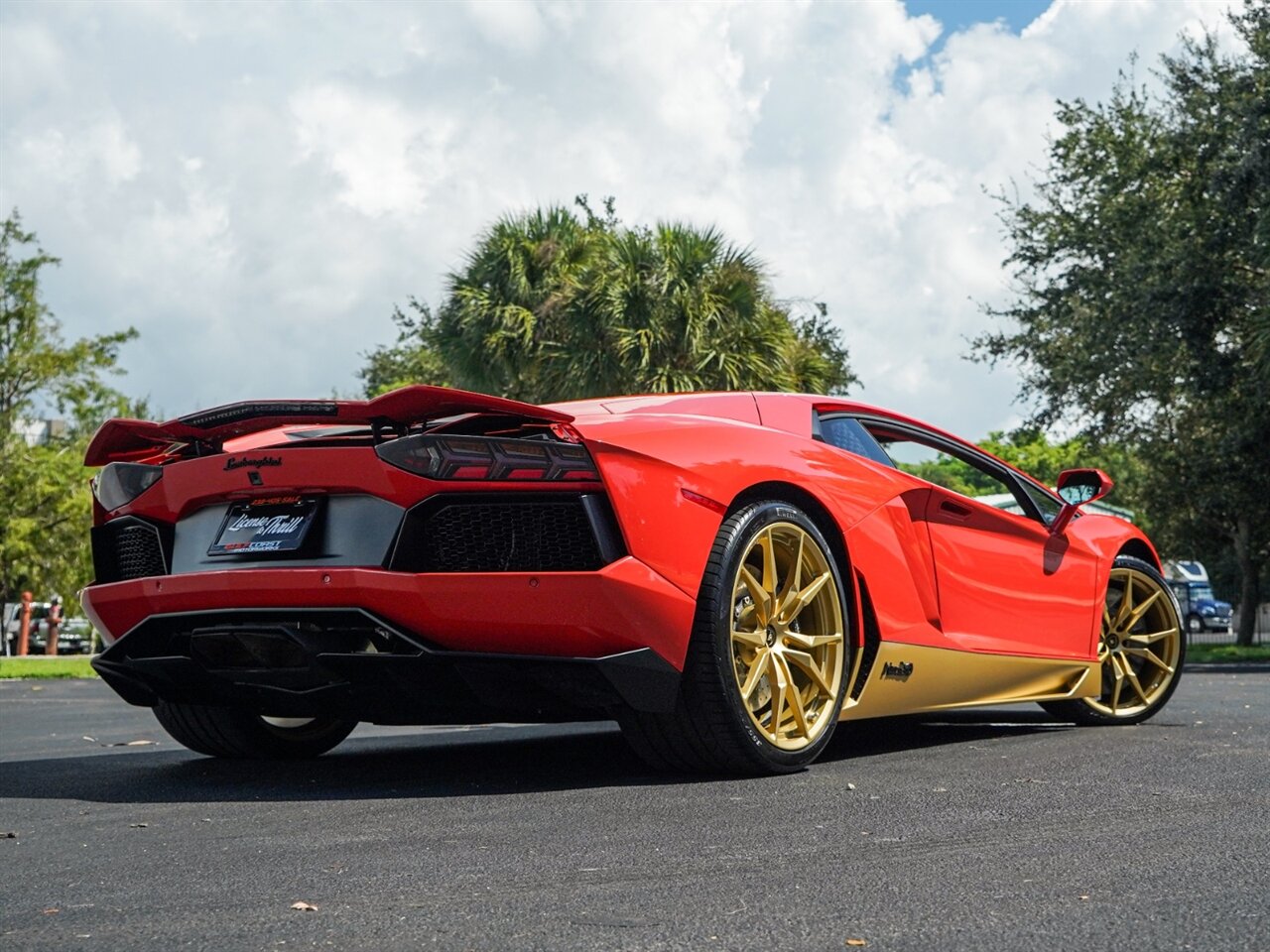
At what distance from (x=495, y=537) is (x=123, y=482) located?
143 cm

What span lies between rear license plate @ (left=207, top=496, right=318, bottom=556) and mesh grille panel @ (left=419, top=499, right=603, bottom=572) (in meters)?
0.40

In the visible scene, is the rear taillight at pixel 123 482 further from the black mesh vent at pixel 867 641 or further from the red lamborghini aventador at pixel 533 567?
the black mesh vent at pixel 867 641

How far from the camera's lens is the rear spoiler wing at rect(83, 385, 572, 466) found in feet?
14.5

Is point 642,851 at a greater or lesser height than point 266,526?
lesser

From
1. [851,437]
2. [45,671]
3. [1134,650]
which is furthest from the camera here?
[45,671]

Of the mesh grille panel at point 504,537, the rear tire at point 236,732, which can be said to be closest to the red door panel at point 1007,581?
the mesh grille panel at point 504,537

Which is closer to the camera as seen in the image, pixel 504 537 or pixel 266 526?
pixel 504 537

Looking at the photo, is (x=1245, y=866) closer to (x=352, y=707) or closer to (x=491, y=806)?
(x=491, y=806)

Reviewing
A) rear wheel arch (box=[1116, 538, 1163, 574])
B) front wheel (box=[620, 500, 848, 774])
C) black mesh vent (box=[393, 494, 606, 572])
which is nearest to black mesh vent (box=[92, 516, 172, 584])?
black mesh vent (box=[393, 494, 606, 572])

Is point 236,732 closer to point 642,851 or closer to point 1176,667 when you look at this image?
point 642,851

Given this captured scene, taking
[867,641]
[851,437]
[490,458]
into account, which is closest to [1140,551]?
[851,437]

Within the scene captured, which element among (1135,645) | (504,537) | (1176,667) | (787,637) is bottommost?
(1176,667)

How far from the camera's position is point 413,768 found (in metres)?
5.43

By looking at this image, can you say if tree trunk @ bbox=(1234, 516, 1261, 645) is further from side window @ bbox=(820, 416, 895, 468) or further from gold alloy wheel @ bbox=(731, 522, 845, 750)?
gold alloy wheel @ bbox=(731, 522, 845, 750)
